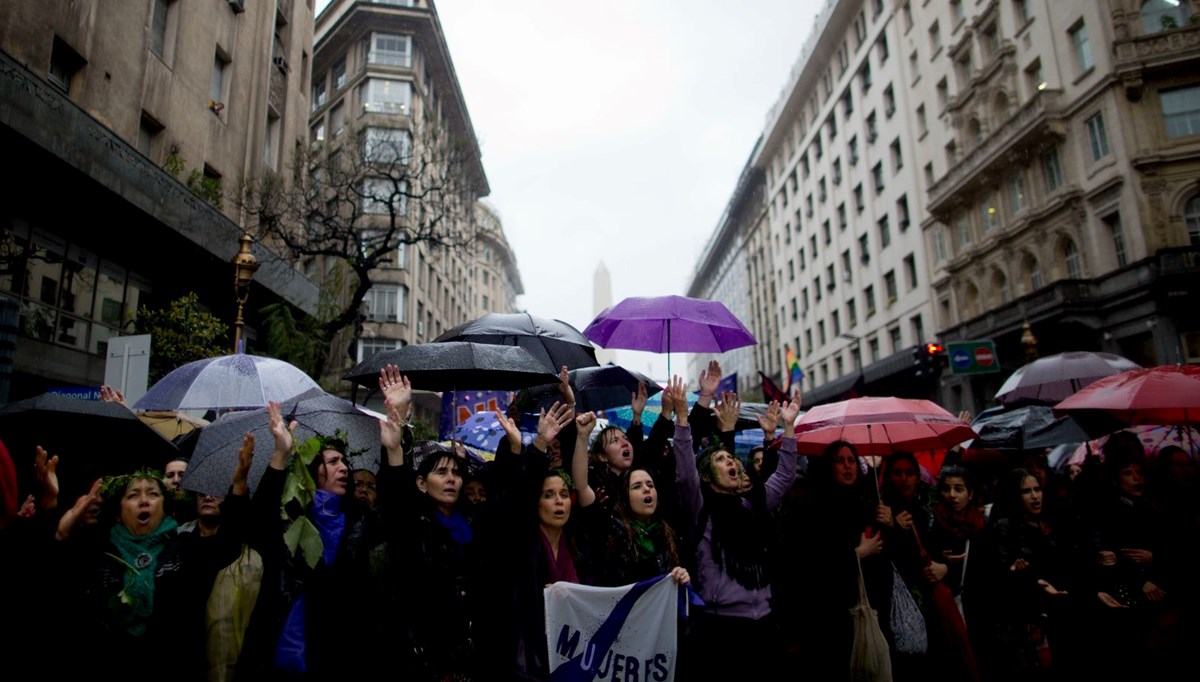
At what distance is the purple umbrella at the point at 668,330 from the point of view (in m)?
6.55

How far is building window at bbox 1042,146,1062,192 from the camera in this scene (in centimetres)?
2486

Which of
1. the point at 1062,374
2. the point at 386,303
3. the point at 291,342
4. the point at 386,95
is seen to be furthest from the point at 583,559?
the point at 386,95

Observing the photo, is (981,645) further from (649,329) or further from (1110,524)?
(649,329)

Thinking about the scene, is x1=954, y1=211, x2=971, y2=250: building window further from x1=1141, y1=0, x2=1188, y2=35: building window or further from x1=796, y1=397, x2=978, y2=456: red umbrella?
x1=796, y1=397, x2=978, y2=456: red umbrella

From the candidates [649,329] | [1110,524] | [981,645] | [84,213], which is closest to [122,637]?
[649,329]

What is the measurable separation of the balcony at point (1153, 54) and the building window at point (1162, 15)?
14.4 inches

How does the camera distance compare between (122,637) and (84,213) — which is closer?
(122,637)

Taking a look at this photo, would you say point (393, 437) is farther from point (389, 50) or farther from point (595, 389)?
point (389, 50)

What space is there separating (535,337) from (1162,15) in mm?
25479

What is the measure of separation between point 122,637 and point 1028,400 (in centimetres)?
1046

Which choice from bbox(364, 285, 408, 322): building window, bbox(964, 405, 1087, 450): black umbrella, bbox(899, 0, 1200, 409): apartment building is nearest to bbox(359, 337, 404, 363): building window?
bbox(364, 285, 408, 322): building window

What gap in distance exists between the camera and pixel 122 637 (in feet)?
12.3

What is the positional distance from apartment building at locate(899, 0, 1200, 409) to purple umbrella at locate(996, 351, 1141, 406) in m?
14.8

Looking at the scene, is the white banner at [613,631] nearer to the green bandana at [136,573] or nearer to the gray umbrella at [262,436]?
the gray umbrella at [262,436]
